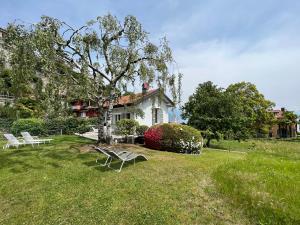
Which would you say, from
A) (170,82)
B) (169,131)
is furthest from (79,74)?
(169,131)

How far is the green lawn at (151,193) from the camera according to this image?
5660 millimetres

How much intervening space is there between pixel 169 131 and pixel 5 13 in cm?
1006

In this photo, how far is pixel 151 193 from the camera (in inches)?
269

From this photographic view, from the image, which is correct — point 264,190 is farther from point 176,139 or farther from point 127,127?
point 127,127

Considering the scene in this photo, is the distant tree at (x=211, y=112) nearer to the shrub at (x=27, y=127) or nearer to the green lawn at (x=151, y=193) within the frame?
the green lawn at (x=151, y=193)

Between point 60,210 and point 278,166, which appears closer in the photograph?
point 60,210

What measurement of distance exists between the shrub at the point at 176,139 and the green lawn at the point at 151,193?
3709mm

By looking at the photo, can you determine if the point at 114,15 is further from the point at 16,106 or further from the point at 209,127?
the point at 16,106

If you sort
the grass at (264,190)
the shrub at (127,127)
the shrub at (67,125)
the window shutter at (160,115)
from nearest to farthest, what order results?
the grass at (264,190) < the shrub at (127,127) < the shrub at (67,125) < the window shutter at (160,115)

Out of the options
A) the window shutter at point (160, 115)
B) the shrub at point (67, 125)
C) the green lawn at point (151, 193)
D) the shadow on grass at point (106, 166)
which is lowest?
the green lawn at point (151, 193)

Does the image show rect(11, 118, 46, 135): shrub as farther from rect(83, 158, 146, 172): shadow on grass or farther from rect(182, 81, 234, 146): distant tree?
rect(83, 158, 146, 172): shadow on grass

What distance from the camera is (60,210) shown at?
237 inches

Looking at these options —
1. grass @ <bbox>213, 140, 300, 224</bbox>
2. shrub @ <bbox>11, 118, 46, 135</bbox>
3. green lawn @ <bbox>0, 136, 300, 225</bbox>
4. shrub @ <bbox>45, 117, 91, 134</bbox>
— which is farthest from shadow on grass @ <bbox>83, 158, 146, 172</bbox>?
shrub @ <bbox>45, 117, 91, 134</bbox>

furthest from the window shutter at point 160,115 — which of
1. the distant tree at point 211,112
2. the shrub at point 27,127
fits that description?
the shrub at point 27,127
